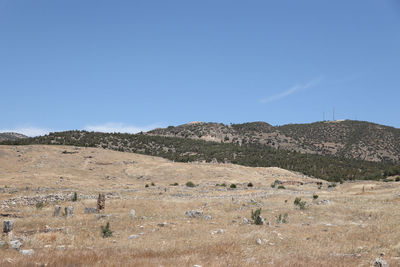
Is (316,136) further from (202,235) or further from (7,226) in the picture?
(7,226)

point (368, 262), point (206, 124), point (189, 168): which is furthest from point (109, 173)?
point (206, 124)

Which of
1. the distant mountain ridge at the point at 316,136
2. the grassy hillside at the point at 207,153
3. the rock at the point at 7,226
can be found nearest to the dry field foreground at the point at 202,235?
the rock at the point at 7,226

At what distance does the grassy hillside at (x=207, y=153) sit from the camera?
75938 millimetres

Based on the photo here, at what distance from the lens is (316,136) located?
471 feet

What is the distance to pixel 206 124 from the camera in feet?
484

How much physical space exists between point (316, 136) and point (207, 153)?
79007 millimetres

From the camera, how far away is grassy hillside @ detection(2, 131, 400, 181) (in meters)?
75.9

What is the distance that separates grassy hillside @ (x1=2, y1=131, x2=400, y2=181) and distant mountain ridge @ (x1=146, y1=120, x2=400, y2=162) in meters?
27.9

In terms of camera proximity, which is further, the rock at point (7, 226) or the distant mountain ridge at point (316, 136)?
the distant mountain ridge at point (316, 136)

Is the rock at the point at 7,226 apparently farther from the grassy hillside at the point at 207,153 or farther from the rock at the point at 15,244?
the grassy hillside at the point at 207,153

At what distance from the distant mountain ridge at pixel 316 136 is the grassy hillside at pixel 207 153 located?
27.9 metres

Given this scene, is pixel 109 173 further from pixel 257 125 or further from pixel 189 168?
pixel 257 125

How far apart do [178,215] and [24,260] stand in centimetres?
1153

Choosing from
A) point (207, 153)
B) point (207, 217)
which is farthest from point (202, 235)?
point (207, 153)
